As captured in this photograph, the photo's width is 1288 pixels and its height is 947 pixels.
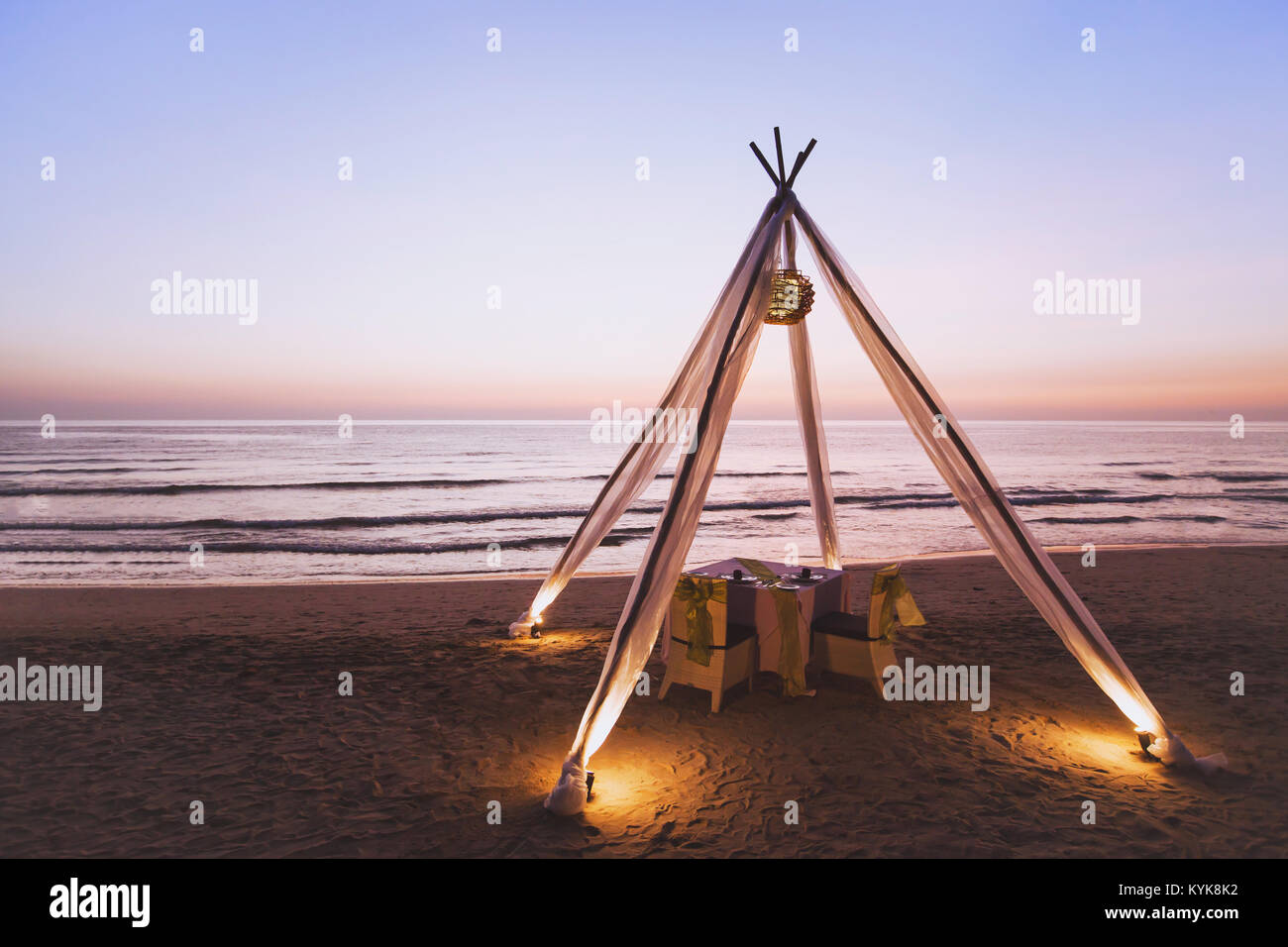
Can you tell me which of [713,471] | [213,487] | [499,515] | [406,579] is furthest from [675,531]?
[213,487]

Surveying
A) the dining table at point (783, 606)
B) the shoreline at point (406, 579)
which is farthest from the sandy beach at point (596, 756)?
the shoreline at point (406, 579)

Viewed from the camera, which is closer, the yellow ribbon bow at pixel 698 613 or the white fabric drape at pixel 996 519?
the white fabric drape at pixel 996 519

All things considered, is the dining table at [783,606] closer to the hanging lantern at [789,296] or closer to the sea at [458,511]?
the hanging lantern at [789,296]

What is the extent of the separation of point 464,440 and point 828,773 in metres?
63.8

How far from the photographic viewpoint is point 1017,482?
31266mm

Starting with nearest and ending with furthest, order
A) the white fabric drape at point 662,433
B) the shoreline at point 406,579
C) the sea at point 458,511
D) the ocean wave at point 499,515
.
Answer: the white fabric drape at point 662,433 → the shoreline at point 406,579 → the sea at point 458,511 → the ocean wave at point 499,515

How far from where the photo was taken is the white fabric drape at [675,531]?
13.6 ft

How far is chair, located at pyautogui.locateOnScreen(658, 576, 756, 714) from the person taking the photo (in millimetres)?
5386

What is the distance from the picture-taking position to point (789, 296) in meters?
5.41

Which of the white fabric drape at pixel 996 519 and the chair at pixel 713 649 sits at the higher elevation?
the white fabric drape at pixel 996 519

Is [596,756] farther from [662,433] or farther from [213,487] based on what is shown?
[213,487]

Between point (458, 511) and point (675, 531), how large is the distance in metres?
18.8

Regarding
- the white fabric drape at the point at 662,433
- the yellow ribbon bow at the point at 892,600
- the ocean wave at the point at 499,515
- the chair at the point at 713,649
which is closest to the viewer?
the white fabric drape at the point at 662,433
